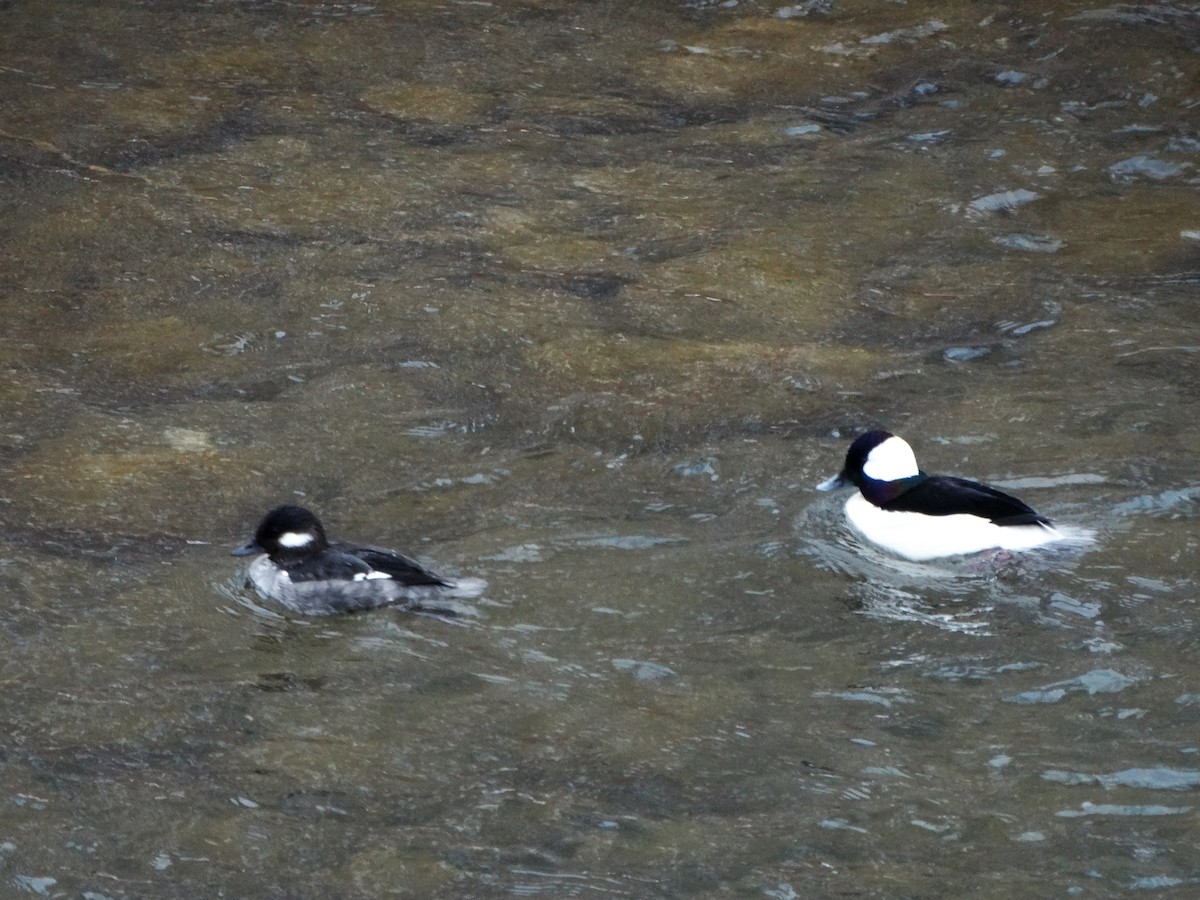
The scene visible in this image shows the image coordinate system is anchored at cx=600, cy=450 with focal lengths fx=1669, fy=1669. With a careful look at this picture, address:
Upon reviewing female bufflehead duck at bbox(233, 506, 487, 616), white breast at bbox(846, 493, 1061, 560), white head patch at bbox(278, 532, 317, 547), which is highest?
white head patch at bbox(278, 532, 317, 547)

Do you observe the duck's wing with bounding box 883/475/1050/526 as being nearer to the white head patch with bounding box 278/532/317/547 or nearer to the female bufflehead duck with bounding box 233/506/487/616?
the female bufflehead duck with bounding box 233/506/487/616

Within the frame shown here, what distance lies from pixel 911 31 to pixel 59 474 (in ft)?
25.7

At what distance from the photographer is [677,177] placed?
412 inches

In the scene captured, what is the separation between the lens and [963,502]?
6.58m

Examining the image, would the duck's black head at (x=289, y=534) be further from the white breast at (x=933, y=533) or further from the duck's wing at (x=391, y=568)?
the white breast at (x=933, y=533)

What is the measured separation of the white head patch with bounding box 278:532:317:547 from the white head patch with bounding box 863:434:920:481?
7.48 ft

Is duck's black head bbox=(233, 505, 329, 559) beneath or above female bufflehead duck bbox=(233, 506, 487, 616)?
above

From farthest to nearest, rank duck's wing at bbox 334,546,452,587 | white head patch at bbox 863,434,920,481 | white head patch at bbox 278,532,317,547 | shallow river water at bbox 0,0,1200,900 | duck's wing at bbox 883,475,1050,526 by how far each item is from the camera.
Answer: white head patch at bbox 863,434,920,481 < duck's wing at bbox 883,475,1050,526 < white head patch at bbox 278,532,317,547 < duck's wing at bbox 334,546,452,587 < shallow river water at bbox 0,0,1200,900

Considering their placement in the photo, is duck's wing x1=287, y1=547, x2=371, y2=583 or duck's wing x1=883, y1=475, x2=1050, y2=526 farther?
duck's wing x1=883, y1=475, x2=1050, y2=526

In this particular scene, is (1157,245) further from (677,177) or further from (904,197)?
(677,177)

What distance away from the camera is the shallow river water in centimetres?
497

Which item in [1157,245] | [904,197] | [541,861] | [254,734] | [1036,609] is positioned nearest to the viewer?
[541,861]

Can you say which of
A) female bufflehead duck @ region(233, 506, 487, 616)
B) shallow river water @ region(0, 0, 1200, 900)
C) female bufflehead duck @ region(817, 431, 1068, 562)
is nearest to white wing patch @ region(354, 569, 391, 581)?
female bufflehead duck @ region(233, 506, 487, 616)

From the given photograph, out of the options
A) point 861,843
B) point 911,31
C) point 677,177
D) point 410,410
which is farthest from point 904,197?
point 861,843
